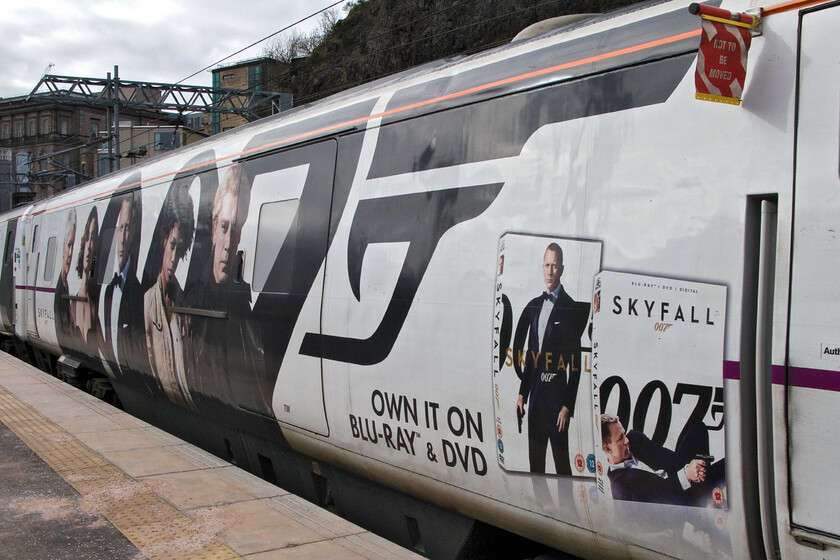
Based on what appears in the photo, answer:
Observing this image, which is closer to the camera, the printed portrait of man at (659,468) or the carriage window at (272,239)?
the printed portrait of man at (659,468)

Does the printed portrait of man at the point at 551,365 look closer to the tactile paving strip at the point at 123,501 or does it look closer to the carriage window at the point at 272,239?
the tactile paving strip at the point at 123,501

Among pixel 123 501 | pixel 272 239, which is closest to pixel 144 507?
pixel 123 501

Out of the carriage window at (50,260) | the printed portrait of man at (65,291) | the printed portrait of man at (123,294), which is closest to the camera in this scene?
the printed portrait of man at (123,294)

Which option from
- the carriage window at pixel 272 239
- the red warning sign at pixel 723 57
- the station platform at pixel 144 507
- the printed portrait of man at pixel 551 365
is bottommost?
the station platform at pixel 144 507

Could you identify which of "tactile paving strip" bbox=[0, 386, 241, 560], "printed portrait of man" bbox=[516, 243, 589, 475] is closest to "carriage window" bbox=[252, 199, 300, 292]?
"tactile paving strip" bbox=[0, 386, 241, 560]

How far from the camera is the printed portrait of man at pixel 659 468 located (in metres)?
2.60

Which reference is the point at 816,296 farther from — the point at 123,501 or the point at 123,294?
the point at 123,294

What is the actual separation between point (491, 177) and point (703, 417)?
1.45 m

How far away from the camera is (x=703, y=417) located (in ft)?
8.52

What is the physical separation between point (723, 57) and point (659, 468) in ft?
4.63

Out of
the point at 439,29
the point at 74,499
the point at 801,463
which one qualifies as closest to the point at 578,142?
the point at 801,463

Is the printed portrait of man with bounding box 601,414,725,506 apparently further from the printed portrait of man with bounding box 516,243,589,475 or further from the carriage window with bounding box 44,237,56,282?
the carriage window with bounding box 44,237,56,282

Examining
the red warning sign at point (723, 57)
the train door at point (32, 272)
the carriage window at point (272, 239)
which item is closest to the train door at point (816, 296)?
the red warning sign at point (723, 57)

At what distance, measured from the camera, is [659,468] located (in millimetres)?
2729
